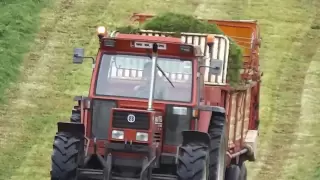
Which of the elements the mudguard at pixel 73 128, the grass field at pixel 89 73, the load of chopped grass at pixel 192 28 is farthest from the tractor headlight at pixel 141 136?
the grass field at pixel 89 73

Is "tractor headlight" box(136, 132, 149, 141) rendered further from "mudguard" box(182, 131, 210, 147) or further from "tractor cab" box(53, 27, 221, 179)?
"mudguard" box(182, 131, 210, 147)

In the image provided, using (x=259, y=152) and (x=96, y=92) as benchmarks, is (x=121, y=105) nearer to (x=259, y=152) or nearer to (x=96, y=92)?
(x=96, y=92)

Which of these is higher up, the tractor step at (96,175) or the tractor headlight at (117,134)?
the tractor headlight at (117,134)

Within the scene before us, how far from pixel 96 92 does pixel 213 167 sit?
1.64 metres

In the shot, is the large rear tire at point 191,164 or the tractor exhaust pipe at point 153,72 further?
the tractor exhaust pipe at point 153,72

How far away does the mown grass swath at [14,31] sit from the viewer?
63.1 feet

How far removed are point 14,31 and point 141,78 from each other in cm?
1113

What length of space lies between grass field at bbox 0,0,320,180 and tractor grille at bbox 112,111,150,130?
16.4ft

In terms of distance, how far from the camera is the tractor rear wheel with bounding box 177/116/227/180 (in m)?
9.50

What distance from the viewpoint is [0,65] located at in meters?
19.0

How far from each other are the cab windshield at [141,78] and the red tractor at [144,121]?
12 millimetres

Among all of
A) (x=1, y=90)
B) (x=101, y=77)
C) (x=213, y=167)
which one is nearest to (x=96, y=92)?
(x=101, y=77)

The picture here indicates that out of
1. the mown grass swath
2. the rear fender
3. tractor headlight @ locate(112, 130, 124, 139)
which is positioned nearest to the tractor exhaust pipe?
tractor headlight @ locate(112, 130, 124, 139)

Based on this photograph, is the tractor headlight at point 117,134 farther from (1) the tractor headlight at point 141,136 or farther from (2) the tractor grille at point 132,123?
(1) the tractor headlight at point 141,136
